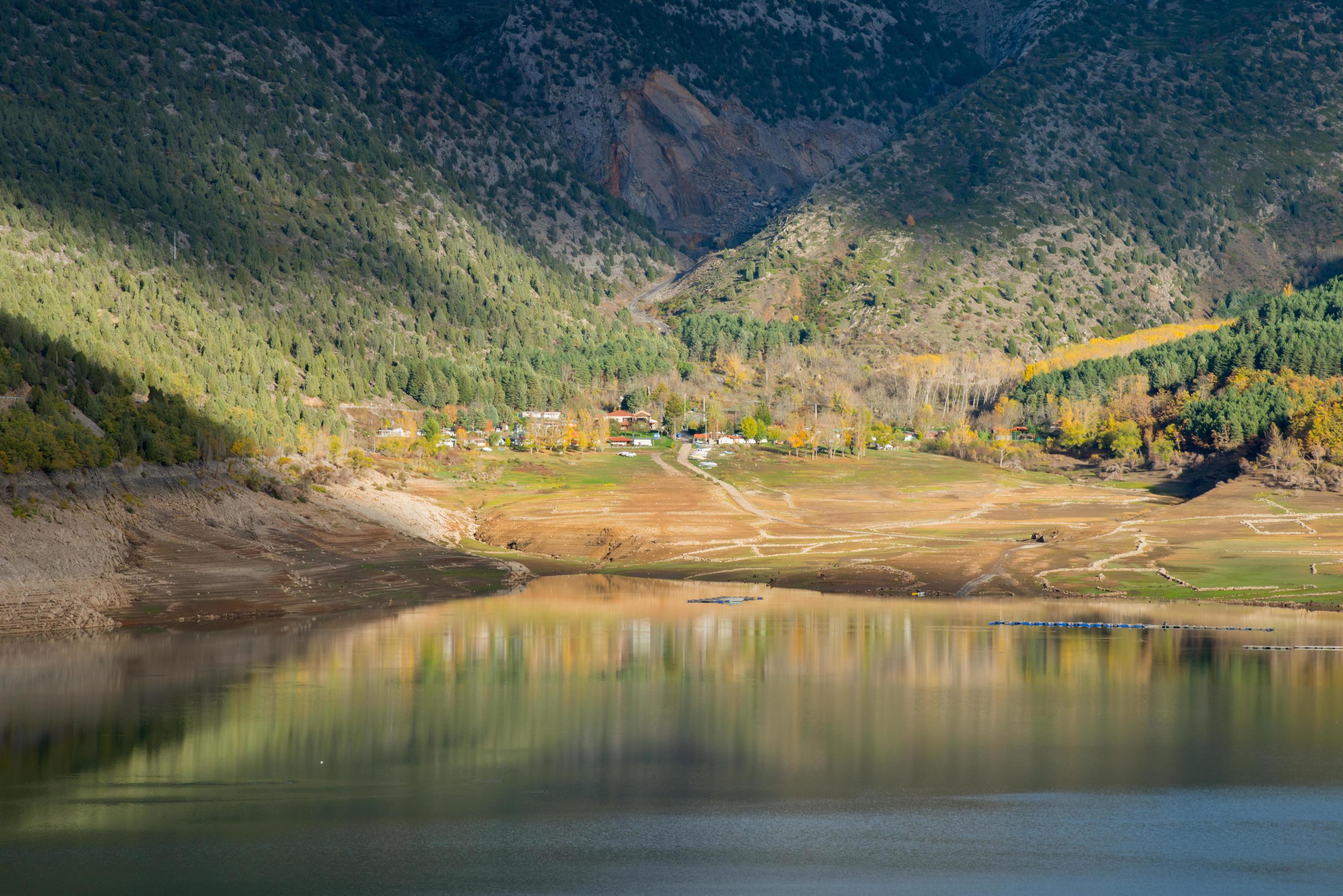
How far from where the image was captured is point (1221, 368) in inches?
7667

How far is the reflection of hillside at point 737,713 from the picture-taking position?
4384 cm

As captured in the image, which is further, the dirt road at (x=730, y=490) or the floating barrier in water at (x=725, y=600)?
the dirt road at (x=730, y=490)

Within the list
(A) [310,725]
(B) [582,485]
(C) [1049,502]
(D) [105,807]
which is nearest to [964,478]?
(C) [1049,502]

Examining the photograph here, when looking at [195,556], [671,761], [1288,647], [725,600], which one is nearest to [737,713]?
[671,761]

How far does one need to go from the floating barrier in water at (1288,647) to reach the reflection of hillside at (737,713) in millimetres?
1019

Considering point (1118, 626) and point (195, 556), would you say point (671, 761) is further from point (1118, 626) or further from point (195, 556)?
point (195, 556)

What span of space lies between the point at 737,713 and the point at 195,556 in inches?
1911

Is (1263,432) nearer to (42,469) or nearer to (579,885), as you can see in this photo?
(42,469)

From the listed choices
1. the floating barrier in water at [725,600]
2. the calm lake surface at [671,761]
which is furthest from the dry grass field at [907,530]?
the calm lake surface at [671,761]

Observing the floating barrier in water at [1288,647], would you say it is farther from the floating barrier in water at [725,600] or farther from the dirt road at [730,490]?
the dirt road at [730,490]

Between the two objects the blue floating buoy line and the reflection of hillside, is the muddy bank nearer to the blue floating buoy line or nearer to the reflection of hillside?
the reflection of hillside

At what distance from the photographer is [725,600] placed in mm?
93750

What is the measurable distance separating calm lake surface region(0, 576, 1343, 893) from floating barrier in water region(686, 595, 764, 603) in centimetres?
1476

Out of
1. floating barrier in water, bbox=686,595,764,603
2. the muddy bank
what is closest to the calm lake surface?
the muddy bank
